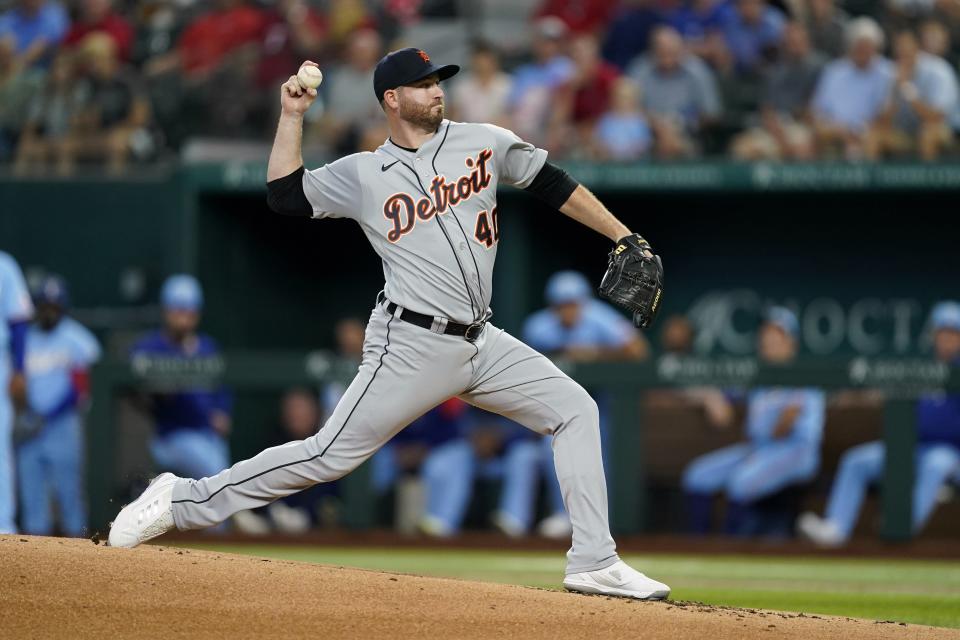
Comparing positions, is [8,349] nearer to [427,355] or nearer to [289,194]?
[289,194]

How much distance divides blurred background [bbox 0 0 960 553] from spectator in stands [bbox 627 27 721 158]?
0.9 inches

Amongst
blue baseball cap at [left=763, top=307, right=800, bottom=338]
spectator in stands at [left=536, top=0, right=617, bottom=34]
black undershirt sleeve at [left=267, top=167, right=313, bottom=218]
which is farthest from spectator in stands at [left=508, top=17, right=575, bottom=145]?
black undershirt sleeve at [left=267, top=167, right=313, bottom=218]

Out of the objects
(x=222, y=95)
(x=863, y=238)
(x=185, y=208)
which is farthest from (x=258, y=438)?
(x=863, y=238)

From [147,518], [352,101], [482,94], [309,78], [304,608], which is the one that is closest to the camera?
[304,608]

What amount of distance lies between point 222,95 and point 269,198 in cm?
808

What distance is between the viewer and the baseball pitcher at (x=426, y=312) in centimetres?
483

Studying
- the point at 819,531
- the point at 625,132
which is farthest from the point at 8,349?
the point at 625,132

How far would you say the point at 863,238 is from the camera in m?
12.0

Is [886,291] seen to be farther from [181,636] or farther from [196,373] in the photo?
[181,636]

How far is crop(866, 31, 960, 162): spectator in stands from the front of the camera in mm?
10680

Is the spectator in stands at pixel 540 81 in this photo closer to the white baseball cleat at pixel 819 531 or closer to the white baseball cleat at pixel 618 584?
the white baseball cleat at pixel 819 531

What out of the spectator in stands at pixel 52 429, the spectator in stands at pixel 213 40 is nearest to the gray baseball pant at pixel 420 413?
the spectator in stands at pixel 52 429

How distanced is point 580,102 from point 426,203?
702 cm

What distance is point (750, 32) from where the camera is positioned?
38.9 ft
